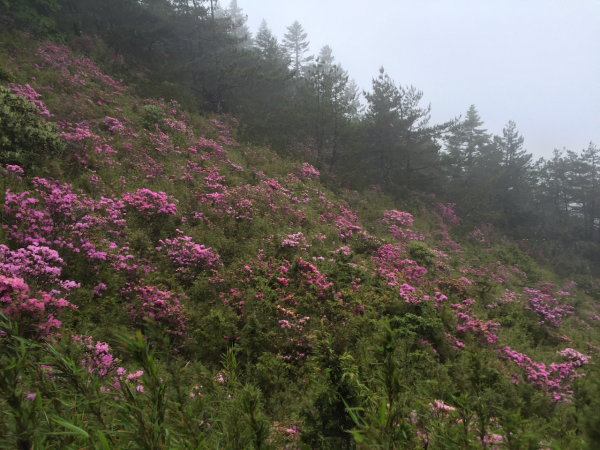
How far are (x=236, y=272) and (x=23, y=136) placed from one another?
6309mm

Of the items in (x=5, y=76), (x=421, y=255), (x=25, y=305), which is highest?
(x=5, y=76)

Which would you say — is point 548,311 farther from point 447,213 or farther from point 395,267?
point 447,213

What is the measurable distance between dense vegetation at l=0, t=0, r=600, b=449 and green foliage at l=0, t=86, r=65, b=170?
4 cm

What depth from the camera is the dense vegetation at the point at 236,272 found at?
137 cm

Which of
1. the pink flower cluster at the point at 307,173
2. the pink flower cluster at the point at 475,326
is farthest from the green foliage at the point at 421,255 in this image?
the pink flower cluster at the point at 307,173

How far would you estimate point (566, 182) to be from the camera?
94.7ft

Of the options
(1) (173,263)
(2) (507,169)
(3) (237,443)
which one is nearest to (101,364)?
(3) (237,443)

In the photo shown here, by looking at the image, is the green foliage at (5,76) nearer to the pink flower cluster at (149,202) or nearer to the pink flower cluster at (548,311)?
the pink flower cluster at (149,202)

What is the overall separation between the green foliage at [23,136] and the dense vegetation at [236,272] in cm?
4

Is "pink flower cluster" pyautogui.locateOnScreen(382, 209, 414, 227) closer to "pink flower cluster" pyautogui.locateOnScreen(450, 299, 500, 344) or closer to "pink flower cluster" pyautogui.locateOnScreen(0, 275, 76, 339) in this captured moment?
"pink flower cluster" pyautogui.locateOnScreen(450, 299, 500, 344)

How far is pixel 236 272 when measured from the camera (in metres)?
7.00

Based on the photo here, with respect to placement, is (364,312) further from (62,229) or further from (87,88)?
(87,88)

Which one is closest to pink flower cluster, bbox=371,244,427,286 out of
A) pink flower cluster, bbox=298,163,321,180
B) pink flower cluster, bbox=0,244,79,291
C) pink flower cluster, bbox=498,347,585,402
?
pink flower cluster, bbox=498,347,585,402

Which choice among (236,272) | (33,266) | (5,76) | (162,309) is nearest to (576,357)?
(236,272)
